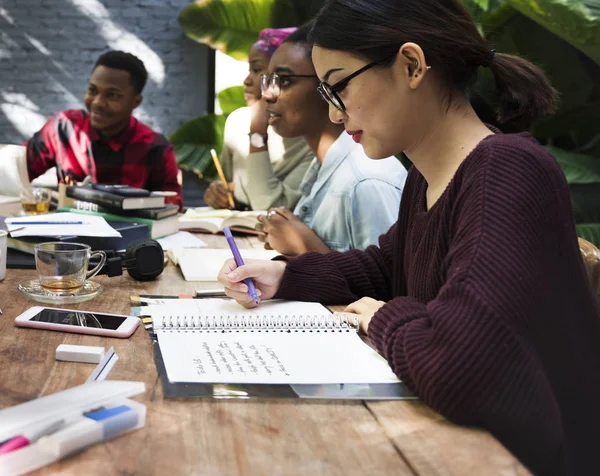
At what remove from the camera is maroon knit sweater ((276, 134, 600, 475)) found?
848mm

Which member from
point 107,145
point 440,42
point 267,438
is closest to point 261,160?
point 107,145

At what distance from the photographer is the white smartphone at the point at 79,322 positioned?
1.12 meters

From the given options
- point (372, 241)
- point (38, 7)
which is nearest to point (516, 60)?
point (372, 241)

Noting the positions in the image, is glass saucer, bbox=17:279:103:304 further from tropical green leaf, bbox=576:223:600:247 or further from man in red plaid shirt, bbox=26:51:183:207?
tropical green leaf, bbox=576:223:600:247

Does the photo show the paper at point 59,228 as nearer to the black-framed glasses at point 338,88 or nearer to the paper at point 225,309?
the paper at point 225,309

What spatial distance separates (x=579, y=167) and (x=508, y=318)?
274 cm

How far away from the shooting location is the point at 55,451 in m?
0.68

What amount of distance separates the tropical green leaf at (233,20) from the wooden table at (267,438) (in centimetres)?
440

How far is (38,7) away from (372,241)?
4.53 metres

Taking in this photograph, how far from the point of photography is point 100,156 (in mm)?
3584

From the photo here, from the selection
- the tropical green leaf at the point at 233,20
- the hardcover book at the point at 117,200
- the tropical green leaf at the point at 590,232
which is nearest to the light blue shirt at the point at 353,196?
the hardcover book at the point at 117,200

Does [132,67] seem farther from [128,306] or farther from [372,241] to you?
[128,306]

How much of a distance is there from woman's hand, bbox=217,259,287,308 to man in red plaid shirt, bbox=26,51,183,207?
2.22 metres

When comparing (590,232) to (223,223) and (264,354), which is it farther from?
(264,354)
